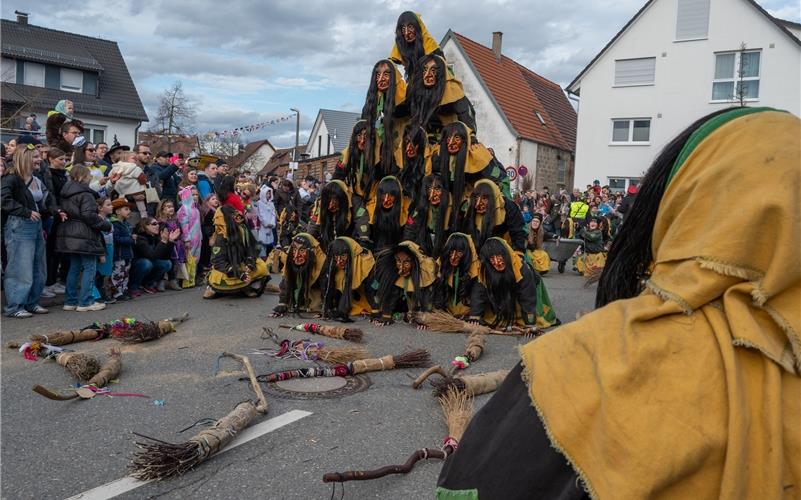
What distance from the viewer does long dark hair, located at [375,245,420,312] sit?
8125mm

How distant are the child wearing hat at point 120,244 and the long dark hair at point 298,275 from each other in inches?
99.4

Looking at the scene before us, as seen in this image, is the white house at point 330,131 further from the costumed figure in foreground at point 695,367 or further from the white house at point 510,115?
the costumed figure in foreground at point 695,367

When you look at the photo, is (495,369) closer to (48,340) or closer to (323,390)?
(323,390)

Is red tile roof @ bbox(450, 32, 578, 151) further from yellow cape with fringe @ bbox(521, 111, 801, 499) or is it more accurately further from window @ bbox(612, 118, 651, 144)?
yellow cape with fringe @ bbox(521, 111, 801, 499)

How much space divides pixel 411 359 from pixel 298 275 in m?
2.96

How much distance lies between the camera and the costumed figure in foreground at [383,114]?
8.81 m

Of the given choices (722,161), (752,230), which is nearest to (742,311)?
(752,230)

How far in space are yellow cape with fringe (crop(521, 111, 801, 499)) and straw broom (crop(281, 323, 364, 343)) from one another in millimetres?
5896

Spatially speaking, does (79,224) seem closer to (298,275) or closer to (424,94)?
(298,275)

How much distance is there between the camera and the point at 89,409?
467 centimetres

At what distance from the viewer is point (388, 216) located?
8.47 metres

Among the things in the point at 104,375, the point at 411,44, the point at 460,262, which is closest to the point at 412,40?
the point at 411,44

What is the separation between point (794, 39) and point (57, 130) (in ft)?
79.1

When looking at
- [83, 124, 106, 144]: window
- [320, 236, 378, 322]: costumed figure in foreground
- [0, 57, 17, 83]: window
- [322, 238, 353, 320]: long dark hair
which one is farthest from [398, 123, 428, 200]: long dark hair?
[83, 124, 106, 144]: window
